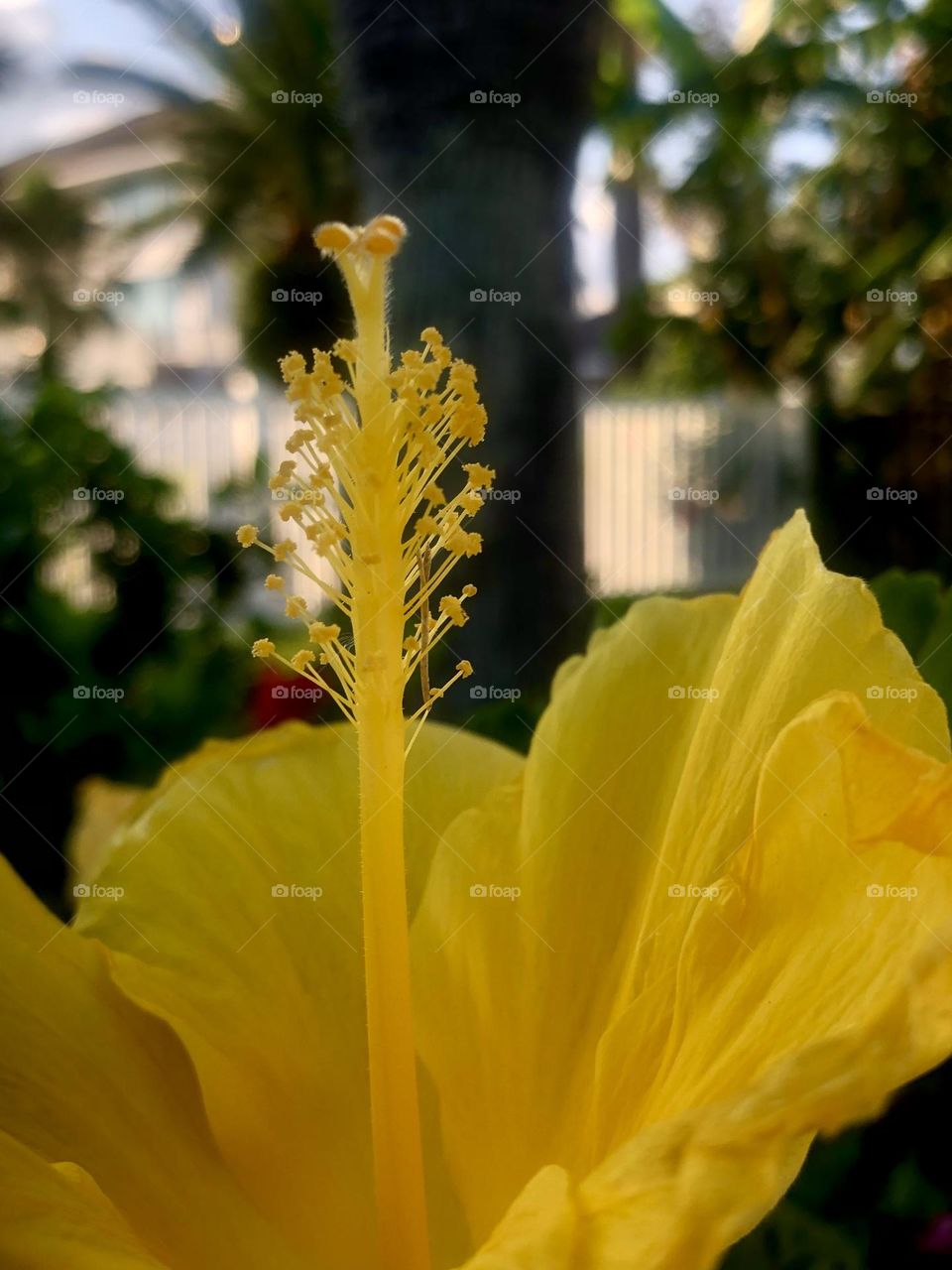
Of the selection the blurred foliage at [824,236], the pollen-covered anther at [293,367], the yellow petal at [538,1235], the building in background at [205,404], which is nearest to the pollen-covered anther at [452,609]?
the pollen-covered anther at [293,367]

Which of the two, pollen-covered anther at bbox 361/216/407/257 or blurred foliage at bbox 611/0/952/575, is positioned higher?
blurred foliage at bbox 611/0/952/575

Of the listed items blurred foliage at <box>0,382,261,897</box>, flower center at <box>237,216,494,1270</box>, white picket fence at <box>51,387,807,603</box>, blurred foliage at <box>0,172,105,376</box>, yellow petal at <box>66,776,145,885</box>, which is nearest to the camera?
flower center at <box>237,216,494,1270</box>

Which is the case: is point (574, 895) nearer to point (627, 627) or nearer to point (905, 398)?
point (627, 627)

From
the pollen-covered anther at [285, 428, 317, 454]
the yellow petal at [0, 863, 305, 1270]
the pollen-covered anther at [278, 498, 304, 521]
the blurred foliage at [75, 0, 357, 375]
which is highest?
the blurred foliage at [75, 0, 357, 375]

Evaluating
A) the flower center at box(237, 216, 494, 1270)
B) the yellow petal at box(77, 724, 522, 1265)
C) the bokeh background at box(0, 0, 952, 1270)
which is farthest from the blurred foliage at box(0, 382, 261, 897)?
the flower center at box(237, 216, 494, 1270)

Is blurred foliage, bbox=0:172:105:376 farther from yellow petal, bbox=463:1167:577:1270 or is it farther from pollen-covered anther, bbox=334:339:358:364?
yellow petal, bbox=463:1167:577:1270

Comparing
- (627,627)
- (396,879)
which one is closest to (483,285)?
(627,627)

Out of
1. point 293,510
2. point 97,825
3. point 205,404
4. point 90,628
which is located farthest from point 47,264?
point 293,510

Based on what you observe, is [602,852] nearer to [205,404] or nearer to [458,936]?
[458,936]
